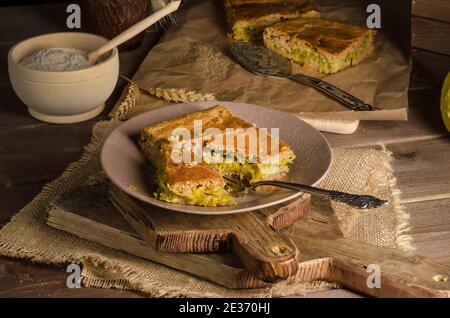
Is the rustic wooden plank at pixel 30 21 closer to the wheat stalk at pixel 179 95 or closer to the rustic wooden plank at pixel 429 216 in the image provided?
the wheat stalk at pixel 179 95

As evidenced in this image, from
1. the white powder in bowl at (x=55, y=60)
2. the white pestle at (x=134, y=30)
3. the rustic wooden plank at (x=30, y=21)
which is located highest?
the white pestle at (x=134, y=30)

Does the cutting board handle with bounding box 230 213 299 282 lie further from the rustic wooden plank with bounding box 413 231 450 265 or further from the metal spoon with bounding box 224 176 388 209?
the rustic wooden plank with bounding box 413 231 450 265

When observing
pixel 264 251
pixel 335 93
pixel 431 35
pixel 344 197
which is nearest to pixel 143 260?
pixel 264 251

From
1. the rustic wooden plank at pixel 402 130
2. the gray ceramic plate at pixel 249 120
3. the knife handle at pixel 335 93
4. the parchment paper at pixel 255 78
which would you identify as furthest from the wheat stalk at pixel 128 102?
the rustic wooden plank at pixel 402 130

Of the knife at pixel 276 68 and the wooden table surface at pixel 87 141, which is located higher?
the knife at pixel 276 68

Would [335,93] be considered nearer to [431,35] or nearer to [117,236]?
[431,35]

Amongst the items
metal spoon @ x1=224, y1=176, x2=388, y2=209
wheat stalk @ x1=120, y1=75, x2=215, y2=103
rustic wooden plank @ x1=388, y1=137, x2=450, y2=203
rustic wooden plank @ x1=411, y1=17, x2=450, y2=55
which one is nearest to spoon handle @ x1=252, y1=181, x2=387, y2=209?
metal spoon @ x1=224, y1=176, x2=388, y2=209
